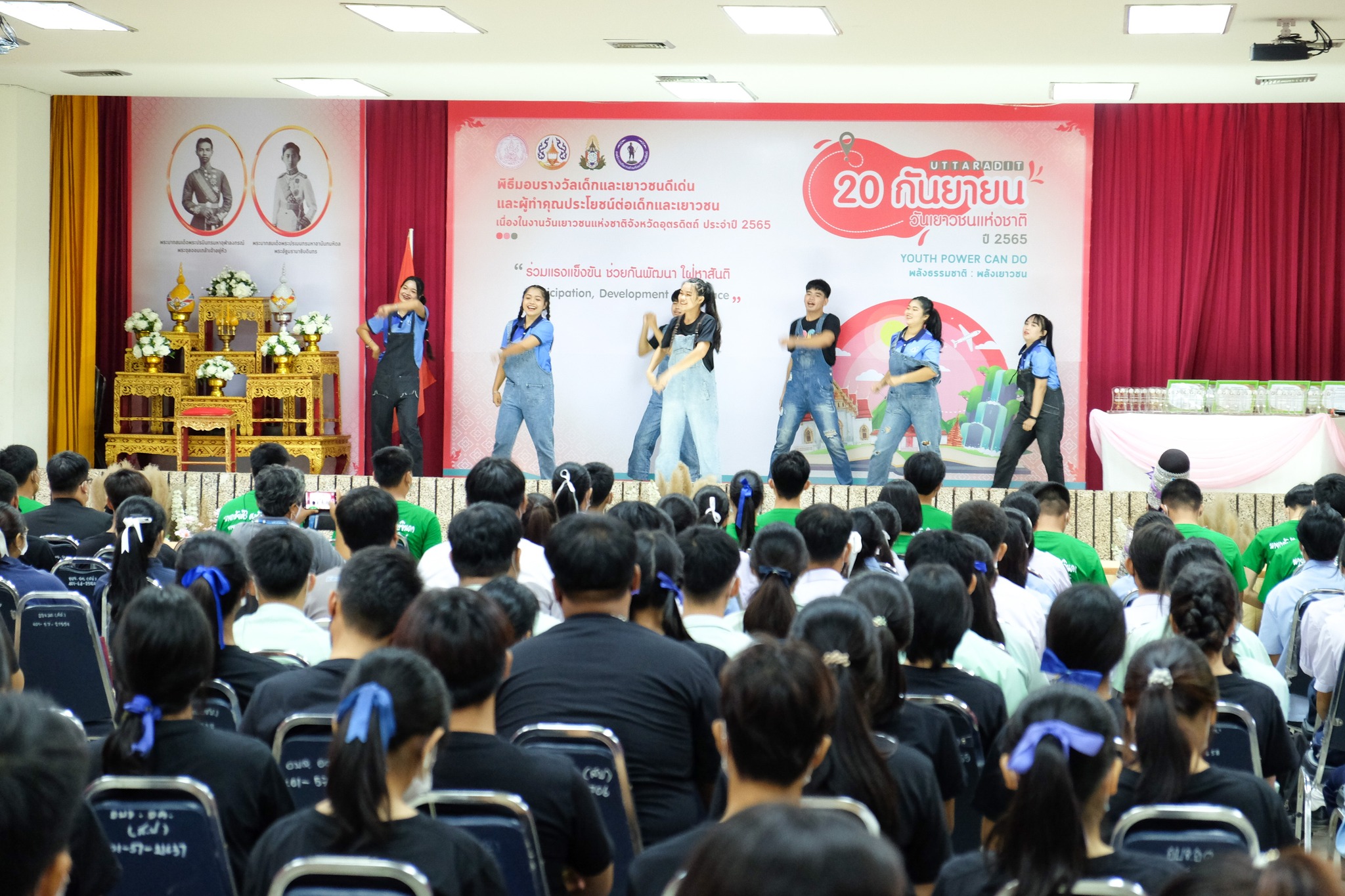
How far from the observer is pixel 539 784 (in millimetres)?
2246

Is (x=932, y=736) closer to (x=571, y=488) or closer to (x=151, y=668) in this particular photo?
(x=151, y=668)

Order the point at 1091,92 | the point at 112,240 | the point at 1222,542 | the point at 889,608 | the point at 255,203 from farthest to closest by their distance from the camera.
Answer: the point at 112,240, the point at 255,203, the point at 1091,92, the point at 1222,542, the point at 889,608

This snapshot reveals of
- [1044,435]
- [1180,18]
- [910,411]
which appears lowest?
[1044,435]

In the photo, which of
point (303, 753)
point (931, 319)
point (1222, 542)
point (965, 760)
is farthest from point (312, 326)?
point (965, 760)

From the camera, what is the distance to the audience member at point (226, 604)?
311cm

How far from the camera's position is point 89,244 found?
1156cm

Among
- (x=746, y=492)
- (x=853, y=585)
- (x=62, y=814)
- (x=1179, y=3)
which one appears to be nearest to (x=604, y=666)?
(x=853, y=585)

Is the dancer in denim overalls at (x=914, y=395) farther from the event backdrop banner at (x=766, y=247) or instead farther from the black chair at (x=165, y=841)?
the black chair at (x=165, y=841)

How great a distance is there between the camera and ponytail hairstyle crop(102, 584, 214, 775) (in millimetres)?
2334

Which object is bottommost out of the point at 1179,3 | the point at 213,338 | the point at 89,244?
the point at 213,338

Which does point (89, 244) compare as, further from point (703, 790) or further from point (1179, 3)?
point (703, 790)

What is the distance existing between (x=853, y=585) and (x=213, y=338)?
9728mm

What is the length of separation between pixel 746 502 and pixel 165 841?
3672 mm

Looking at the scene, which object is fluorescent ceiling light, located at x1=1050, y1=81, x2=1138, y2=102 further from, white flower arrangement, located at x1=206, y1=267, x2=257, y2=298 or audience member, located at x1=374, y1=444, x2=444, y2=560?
white flower arrangement, located at x1=206, y1=267, x2=257, y2=298
